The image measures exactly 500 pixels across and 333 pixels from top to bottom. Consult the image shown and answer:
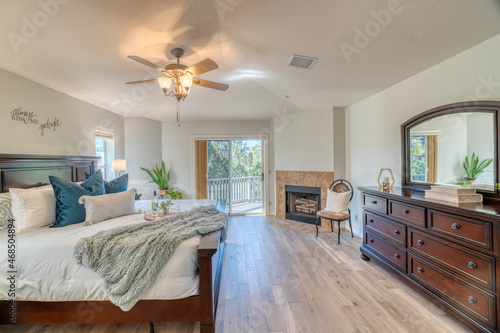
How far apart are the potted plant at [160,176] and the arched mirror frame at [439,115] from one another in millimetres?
4501

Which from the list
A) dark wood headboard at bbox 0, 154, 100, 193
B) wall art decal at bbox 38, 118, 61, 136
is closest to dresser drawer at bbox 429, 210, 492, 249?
dark wood headboard at bbox 0, 154, 100, 193

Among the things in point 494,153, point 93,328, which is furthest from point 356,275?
point 93,328

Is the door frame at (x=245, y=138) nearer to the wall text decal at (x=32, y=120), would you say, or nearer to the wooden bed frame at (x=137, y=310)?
the wall text decal at (x=32, y=120)

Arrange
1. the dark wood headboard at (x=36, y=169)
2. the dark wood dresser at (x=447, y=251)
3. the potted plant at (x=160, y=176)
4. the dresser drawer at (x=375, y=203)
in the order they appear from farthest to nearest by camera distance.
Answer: the potted plant at (x=160, y=176) → the dresser drawer at (x=375, y=203) → the dark wood headboard at (x=36, y=169) → the dark wood dresser at (x=447, y=251)

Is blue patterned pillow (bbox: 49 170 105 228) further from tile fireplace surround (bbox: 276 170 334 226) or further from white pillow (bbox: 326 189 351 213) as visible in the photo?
tile fireplace surround (bbox: 276 170 334 226)

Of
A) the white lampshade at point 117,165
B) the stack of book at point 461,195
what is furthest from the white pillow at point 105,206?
the stack of book at point 461,195

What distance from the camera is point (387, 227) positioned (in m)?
2.50

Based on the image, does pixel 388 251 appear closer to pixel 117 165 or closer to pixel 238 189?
pixel 238 189

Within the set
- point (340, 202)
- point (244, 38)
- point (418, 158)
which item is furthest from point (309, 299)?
point (244, 38)

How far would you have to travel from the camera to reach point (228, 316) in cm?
187

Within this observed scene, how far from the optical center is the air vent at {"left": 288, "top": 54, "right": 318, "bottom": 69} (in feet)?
8.04

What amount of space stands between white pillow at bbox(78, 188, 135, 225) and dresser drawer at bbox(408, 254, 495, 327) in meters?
3.07

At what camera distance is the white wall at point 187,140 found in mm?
5262

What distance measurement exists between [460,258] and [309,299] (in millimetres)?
1300
